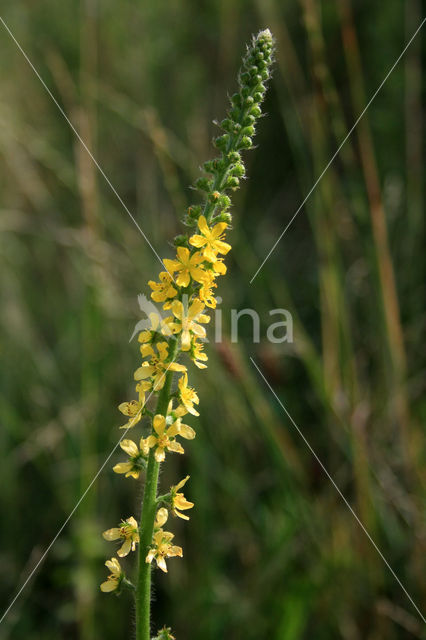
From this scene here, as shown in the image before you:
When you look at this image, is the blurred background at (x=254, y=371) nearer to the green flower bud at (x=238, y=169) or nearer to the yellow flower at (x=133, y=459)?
the yellow flower at (x=133, y=459)

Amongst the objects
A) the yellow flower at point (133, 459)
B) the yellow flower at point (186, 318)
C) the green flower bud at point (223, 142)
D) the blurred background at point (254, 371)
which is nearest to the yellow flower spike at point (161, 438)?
the yellow flower at point (133, 459)

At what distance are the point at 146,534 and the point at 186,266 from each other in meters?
0.74

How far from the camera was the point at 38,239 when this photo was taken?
6.59m

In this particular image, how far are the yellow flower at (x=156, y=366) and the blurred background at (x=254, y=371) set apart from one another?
4.69 feet

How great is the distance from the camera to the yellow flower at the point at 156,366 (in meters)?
1.74

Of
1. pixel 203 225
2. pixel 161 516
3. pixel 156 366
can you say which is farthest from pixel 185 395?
pixel 203 225

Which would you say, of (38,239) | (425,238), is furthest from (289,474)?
(38,239)

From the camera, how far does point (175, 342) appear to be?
1.81 metres

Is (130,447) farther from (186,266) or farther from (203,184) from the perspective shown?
(203,184)

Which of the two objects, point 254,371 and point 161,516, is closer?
point 161,516

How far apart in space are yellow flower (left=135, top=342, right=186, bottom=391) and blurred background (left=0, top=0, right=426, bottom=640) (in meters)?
1.43
